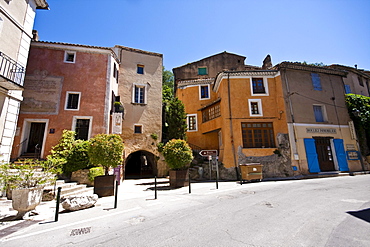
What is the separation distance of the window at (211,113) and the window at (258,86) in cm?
395

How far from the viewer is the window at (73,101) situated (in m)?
13.3

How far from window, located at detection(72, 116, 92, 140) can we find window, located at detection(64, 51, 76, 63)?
4801 mm

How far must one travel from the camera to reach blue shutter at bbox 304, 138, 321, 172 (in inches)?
607

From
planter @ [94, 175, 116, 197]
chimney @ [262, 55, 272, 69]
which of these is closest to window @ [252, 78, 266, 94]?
chimney @ [262, 55, 272, 69]

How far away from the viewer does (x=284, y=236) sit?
382cm

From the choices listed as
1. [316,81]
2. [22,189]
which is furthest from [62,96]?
[316,81]

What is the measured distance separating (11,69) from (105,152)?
604 centimetres

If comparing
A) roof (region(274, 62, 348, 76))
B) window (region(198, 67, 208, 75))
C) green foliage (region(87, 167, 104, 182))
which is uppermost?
window (region(198, 67, 208, 75))

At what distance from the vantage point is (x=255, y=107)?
17.1 metres

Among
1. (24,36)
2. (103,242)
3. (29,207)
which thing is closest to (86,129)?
(24,36)

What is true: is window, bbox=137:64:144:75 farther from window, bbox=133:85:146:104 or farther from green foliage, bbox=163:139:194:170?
green foliage, bbox=163:139:194:170

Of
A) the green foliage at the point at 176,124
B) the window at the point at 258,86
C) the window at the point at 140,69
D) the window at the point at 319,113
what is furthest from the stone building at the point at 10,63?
the window at the point at 319,113

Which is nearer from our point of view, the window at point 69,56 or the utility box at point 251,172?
the utility box at point 251,172

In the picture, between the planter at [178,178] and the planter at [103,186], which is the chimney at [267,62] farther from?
the planter at [103,186]
